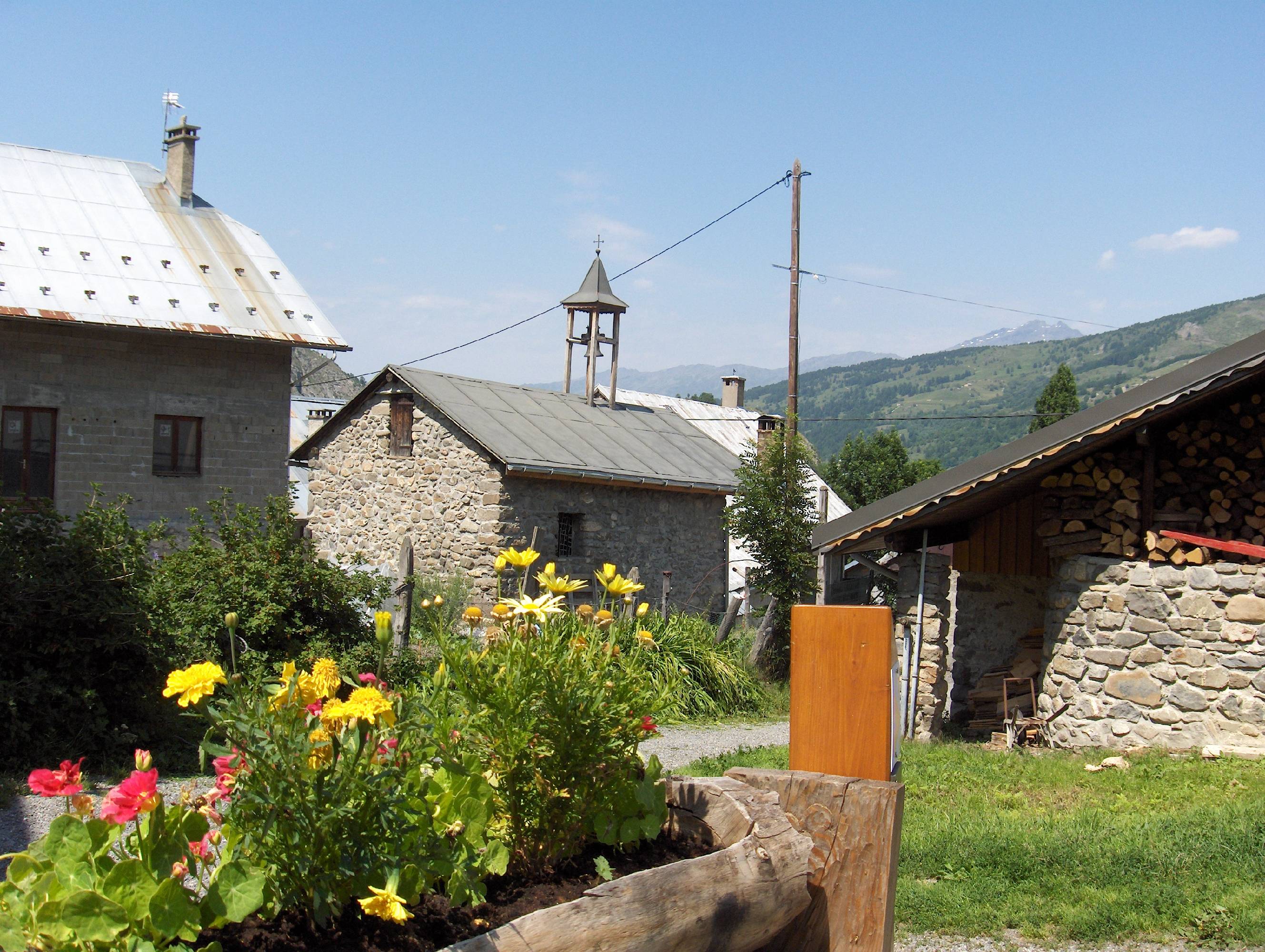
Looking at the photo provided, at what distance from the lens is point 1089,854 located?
5.95 m

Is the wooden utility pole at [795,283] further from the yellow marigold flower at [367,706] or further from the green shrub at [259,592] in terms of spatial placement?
the yellow marigold flower at [367,706]

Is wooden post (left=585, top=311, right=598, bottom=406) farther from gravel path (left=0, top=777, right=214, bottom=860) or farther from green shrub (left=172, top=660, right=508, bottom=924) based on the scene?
green shrub (left=172, top=660, right=508, bottom=924)

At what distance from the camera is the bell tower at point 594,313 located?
980 inches

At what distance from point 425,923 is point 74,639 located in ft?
21.3

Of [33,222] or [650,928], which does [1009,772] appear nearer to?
[650,928]

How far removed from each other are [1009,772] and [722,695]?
5571 mm

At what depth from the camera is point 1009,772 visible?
28.5ft

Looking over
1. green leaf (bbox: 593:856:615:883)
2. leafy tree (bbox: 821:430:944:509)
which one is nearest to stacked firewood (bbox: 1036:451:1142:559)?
green leaf (bbox: 593:856:615:883)

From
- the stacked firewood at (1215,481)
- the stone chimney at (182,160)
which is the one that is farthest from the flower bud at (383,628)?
the stone chimney at (182,160)

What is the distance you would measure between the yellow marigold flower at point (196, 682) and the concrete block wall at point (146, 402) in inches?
585

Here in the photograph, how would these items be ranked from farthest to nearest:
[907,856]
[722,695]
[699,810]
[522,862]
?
[722,695] < [907,856] < [699,810] < [522,862]

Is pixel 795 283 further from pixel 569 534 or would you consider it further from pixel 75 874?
pixel 75 874

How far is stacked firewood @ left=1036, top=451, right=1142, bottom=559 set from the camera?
999 cm

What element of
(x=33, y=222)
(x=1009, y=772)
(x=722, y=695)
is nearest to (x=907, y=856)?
(x=1009, y=772)
